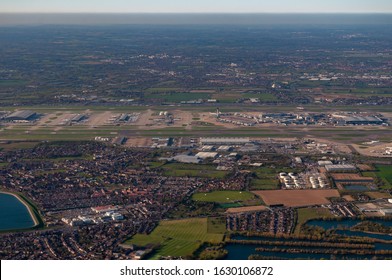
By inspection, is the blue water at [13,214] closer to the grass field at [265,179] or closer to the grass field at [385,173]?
the grass field at [265,179]

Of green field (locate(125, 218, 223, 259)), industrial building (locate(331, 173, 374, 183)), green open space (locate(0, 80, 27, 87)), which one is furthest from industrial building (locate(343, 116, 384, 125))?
green open space (locate(0, 80, 27, 87))

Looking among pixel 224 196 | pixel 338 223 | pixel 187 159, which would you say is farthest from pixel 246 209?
pixel 187 159

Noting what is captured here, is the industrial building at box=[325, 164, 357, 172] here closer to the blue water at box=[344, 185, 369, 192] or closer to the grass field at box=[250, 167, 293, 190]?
the grass field at box=[250, 167, 293, 190]

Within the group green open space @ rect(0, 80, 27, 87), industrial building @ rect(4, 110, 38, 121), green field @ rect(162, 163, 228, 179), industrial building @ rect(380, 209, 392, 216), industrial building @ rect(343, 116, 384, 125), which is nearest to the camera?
industrial building @ rect(380, 209, 392, 216)

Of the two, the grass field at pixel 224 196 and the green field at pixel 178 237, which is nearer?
the green field at pixel 178 237

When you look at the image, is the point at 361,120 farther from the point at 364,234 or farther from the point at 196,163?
the point at 364,234

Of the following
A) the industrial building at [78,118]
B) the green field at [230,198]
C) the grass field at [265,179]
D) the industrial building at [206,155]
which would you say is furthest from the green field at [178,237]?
the industrial building at [78,118]

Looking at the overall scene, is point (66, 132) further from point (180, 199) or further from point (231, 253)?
point (231, 253)
